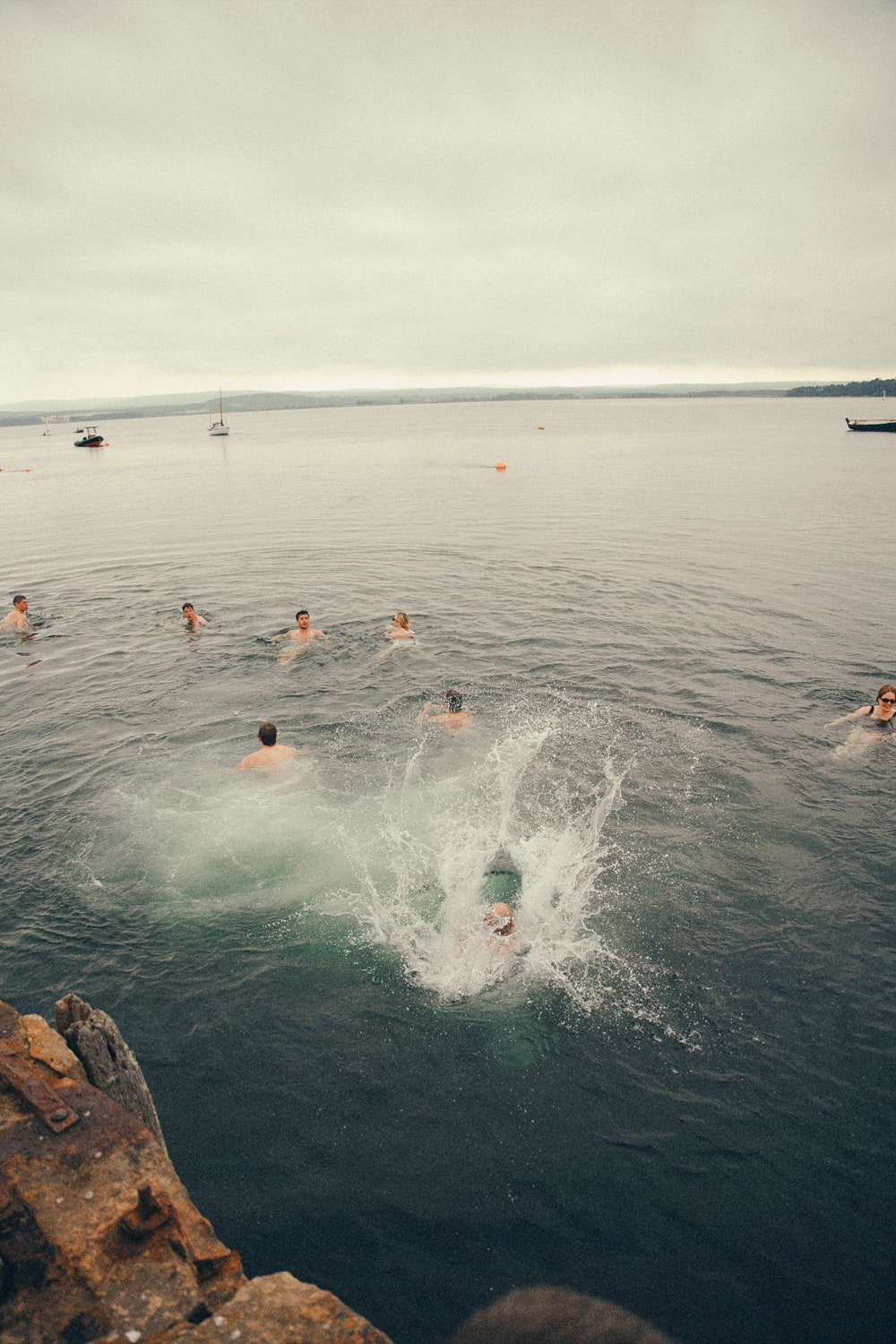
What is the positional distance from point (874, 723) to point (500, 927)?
362 inches

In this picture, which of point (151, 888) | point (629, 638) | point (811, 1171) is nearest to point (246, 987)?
point (151, 888)

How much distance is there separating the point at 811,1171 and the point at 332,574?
2223 cm

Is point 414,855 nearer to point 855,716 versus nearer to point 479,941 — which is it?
point 479,941

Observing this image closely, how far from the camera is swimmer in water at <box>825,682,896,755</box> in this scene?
1238 centimetres

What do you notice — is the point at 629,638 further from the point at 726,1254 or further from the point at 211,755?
the point at 726,1254

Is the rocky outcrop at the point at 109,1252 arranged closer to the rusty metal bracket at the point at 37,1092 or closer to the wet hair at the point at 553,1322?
the rusty metal bracket at the point at 37,1092

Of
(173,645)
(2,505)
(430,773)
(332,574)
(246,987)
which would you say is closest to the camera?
(246,987)

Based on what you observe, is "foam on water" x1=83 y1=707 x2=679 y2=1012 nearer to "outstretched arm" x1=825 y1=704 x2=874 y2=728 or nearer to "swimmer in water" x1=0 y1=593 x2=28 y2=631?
"outstretched arm" x1=825 y1=704 x2=874 y2=728

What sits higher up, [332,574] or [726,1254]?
[332,574]

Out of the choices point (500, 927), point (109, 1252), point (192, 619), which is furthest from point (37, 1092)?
point (192, 619)

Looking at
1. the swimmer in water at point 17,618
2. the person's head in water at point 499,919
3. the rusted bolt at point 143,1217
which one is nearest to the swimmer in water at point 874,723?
the person's head in water at point 499,919

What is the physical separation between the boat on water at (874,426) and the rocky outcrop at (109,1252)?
10684cm

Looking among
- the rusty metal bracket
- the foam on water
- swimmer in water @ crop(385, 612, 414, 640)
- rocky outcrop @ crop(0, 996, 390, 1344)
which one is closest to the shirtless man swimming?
swimmer in water @ crop(385, 612, 414, 640)

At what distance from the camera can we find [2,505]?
1724 inches
